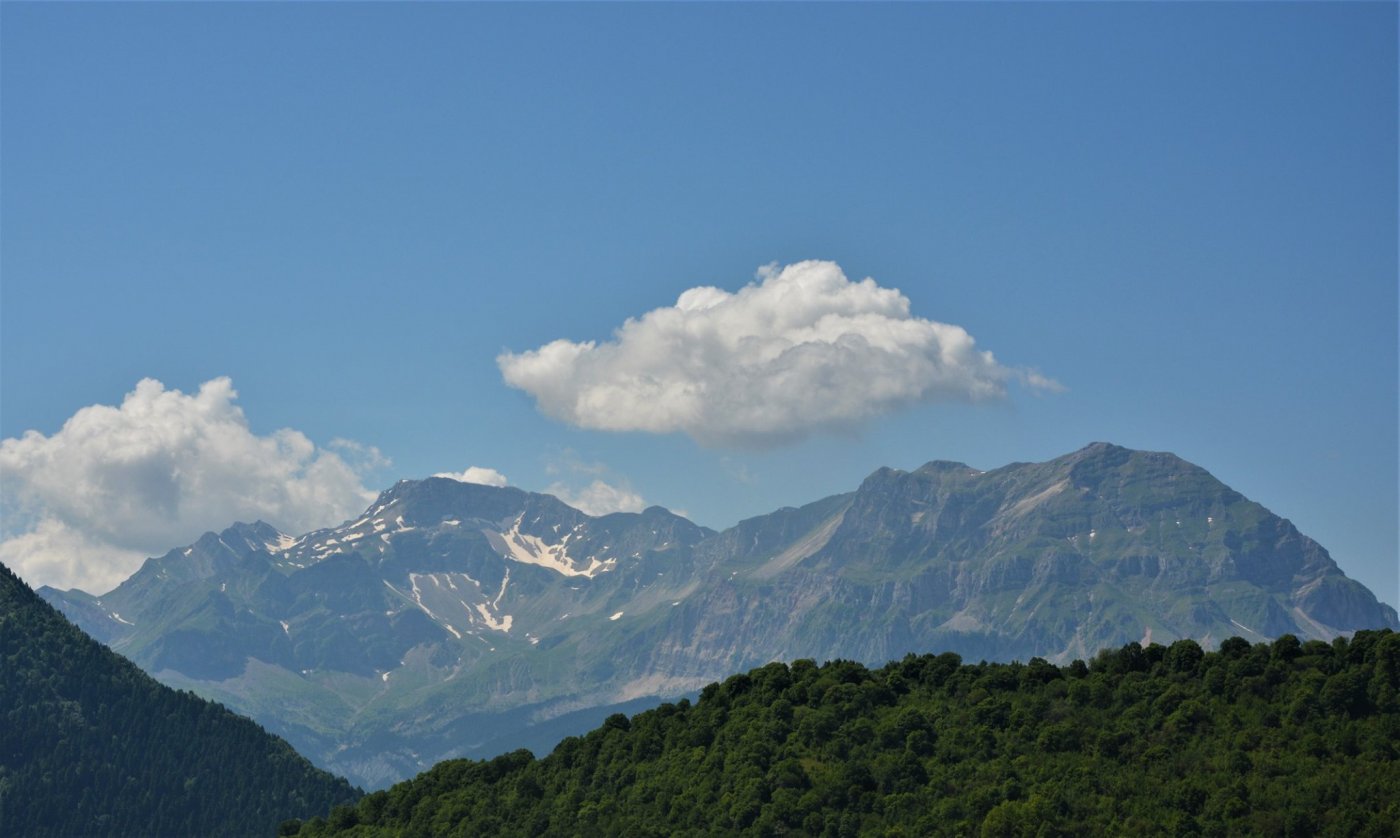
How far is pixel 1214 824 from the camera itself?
171000 millimetres

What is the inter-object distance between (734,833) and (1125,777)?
45.2 m

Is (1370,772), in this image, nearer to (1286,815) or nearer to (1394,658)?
(1286,815)

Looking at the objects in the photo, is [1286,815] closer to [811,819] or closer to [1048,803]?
[1048,803]

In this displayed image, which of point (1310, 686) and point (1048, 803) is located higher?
point (1310, 686)

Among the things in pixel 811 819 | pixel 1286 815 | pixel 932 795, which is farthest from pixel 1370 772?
pixel 811 819

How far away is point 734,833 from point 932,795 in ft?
77.3

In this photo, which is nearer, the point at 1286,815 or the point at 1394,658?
the point at 1286,815

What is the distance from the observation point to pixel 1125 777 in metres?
186

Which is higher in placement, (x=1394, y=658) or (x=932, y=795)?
(x=1394, y=658)

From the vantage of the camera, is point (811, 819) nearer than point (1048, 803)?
No

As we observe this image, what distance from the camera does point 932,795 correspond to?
19488 cm

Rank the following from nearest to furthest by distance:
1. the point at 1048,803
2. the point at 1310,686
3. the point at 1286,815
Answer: the point at 1286,815
the point at 1048,803
the point at 1310,686

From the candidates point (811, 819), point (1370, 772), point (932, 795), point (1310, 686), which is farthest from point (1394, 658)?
point (811, 819)

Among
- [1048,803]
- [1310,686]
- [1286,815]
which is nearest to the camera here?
[1286,815]
